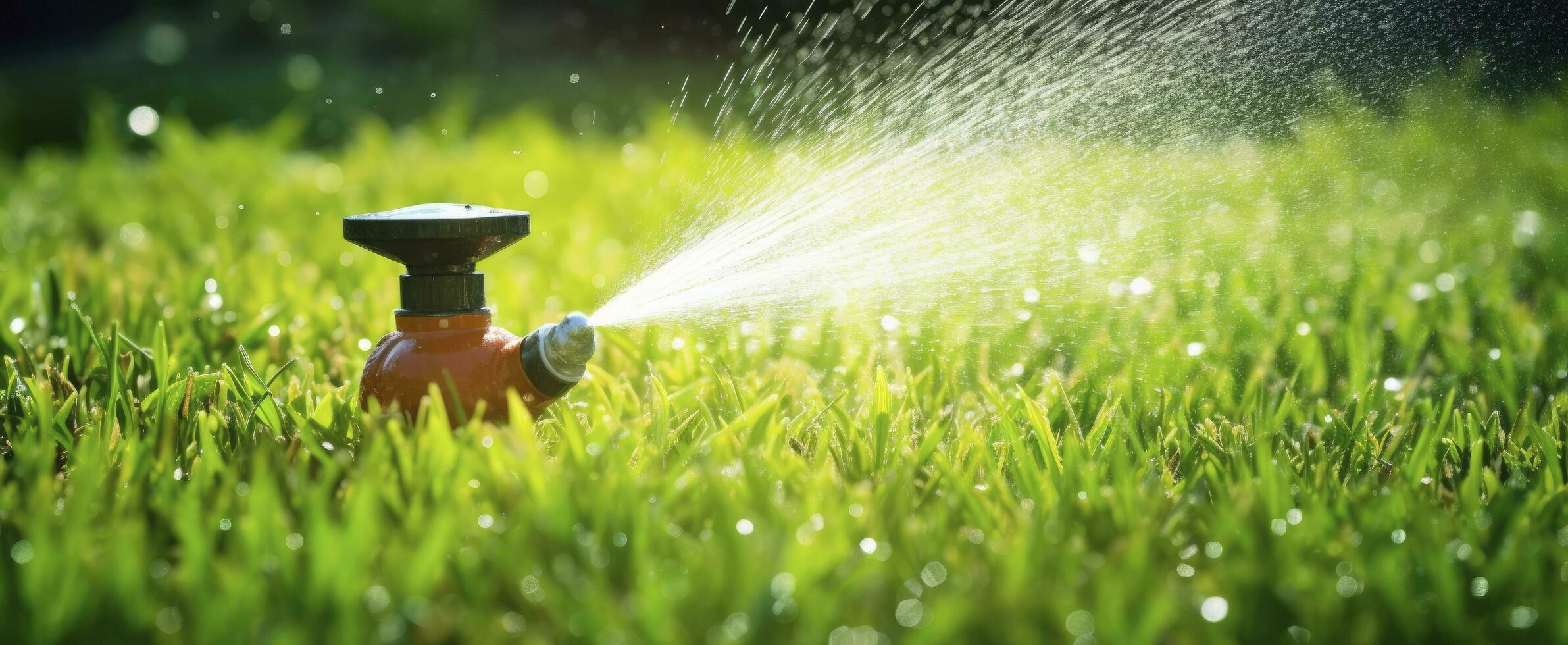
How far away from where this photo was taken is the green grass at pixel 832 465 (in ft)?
3.55

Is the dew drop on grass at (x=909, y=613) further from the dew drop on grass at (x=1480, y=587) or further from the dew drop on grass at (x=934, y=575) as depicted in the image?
the dew drop on grass at (x=1480, y=587)

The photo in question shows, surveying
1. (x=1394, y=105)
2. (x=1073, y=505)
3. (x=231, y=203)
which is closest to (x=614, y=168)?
(x=231, y=203)

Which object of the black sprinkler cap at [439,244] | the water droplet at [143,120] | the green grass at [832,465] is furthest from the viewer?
the water droplet at [143,120]

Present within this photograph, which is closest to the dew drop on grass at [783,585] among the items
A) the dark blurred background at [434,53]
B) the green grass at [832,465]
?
the green grass at [832,465]

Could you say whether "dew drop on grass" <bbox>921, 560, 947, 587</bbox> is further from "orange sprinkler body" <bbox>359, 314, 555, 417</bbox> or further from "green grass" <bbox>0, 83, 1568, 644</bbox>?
"orange sprinkler body" <bbox>359, 314, 555, 417</bbox>

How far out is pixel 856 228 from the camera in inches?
95.6

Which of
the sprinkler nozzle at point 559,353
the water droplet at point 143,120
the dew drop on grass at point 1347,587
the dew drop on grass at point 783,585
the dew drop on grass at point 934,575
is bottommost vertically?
the dew drop on grass at point 1347,587

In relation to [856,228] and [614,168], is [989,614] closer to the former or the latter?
[856,228]

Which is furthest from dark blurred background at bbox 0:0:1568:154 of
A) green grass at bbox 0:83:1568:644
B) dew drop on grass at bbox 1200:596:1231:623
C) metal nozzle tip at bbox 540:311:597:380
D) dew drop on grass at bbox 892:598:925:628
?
dew drop on grass at bbox 892:598:925:628

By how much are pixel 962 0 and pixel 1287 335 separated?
321 cm

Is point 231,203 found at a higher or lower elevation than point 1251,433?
higher

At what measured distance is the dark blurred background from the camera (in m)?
4.64

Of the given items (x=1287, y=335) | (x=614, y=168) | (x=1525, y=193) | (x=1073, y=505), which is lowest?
(x=1525, y=193)

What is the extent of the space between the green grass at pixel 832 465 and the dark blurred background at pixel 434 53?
1648mm
